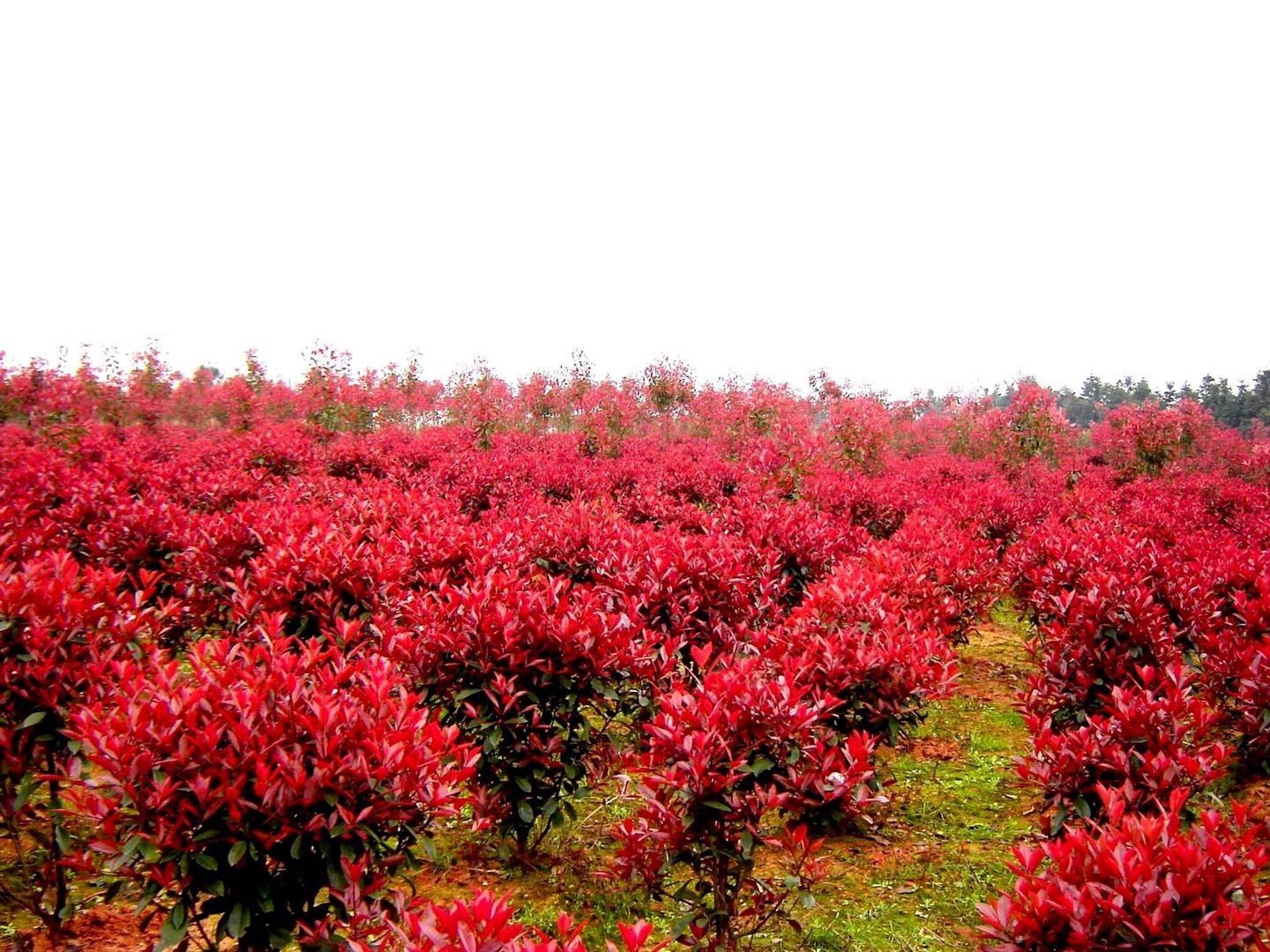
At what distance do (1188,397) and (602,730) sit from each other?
25749 millimetres

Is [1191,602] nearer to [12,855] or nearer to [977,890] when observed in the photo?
[977,890]

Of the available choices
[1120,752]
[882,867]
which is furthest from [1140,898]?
[882,867]

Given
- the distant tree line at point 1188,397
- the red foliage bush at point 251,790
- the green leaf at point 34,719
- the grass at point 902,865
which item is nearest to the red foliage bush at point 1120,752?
the grass at point 902,865

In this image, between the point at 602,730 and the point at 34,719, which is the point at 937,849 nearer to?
the point at 602,730

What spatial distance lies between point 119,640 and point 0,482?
4.93 metres

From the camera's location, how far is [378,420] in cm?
1958

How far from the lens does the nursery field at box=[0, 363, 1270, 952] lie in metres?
1.97

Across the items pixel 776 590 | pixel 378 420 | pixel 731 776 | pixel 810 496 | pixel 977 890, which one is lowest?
pixel 977 890

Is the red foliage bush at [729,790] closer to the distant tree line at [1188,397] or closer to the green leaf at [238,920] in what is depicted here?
the green leaf at [238,920]

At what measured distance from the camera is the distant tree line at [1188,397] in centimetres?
2995

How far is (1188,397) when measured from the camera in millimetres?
22641

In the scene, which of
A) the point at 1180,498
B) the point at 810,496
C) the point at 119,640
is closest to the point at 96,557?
the point at 119,640

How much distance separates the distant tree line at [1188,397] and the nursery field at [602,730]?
1930 cm

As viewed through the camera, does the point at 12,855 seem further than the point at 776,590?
No
